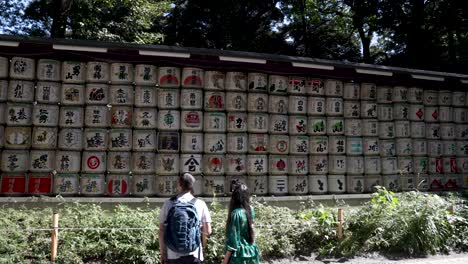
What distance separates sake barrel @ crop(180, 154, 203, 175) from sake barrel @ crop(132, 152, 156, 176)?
0.56 m

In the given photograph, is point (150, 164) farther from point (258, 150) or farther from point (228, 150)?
point (258, 150)

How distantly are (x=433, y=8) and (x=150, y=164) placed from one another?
45.4 ft

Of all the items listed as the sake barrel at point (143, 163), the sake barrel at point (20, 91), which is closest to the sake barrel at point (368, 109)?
the sake barrel at point (143, 163)

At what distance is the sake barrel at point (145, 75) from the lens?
325 inches

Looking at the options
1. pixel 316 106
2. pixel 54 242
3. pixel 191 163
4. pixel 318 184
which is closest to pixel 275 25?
pixel 316 106

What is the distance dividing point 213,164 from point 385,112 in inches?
171

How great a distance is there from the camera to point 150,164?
26.7 ft

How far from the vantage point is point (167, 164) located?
821cm

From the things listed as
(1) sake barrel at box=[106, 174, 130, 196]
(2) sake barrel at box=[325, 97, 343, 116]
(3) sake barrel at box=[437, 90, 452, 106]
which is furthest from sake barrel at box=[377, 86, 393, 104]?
(1) sake barrel at box=[106, 174, 130, 196]

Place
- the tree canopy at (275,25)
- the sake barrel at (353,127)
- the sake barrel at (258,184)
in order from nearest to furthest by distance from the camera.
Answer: the sake barrel at (258,184) < the sake barrel at (353,127) < the tree canopy at (275,25)

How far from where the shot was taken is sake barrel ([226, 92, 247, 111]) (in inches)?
345

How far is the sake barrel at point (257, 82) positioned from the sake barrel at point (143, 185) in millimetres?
2762

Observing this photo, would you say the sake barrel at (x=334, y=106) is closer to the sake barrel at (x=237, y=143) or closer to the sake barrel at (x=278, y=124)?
the sake barrel at (x=278, y=124)

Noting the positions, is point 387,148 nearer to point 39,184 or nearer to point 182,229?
point 182,229
